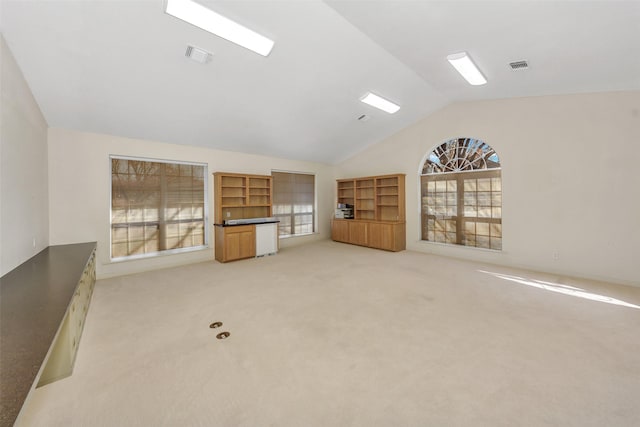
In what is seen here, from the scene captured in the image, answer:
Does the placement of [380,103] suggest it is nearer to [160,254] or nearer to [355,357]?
[355,357]

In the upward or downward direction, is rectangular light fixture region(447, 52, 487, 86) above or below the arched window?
above

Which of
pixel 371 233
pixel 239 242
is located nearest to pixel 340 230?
pixel 371 233

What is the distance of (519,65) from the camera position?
11.8 feet

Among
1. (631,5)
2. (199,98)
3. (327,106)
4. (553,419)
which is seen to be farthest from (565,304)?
(199,98)

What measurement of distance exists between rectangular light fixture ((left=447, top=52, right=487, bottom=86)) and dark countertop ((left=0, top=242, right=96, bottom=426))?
478cm

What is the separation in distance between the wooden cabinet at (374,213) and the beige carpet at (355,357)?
262 centimetres

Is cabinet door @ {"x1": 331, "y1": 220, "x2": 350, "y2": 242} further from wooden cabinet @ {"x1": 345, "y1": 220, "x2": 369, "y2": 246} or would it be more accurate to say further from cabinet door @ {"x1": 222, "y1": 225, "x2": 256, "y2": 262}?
cabinet door @ {"x1": 222, "y1": 225, "x2": 256, "y2": 262}

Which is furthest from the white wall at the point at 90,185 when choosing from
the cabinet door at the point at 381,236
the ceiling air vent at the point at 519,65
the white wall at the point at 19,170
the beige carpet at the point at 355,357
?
the ceiling air vent at the point at 519,65

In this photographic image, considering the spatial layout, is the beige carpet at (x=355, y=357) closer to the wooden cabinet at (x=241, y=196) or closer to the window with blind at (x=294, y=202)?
the wooden cabinet at (x=241, y=196)

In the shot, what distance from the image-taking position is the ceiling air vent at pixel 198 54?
3.08m

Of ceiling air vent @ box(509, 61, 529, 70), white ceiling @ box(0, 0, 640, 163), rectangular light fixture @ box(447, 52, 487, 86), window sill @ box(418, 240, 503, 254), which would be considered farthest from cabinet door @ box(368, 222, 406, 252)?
ceiling air vent @ box(509, 61, 529, 70)

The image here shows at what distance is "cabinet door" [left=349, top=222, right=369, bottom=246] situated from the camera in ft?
23.3

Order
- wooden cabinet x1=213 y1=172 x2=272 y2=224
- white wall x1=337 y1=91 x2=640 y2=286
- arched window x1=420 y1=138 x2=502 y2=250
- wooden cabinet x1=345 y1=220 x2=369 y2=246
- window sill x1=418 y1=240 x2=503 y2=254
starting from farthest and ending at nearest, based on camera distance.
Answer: wooden cabinet x1=345 y1=220 x2=369 y2=246, wooden cabinet x1=213 y1=172 x2=272 y2=224, arched window x1=420 y1=138 x2=502 y2=250, window sill x1=418 y1=240 x2=503 y2=254, white wall x1=337 y1=91 x2=640 y2=286

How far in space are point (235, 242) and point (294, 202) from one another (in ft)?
7.91
